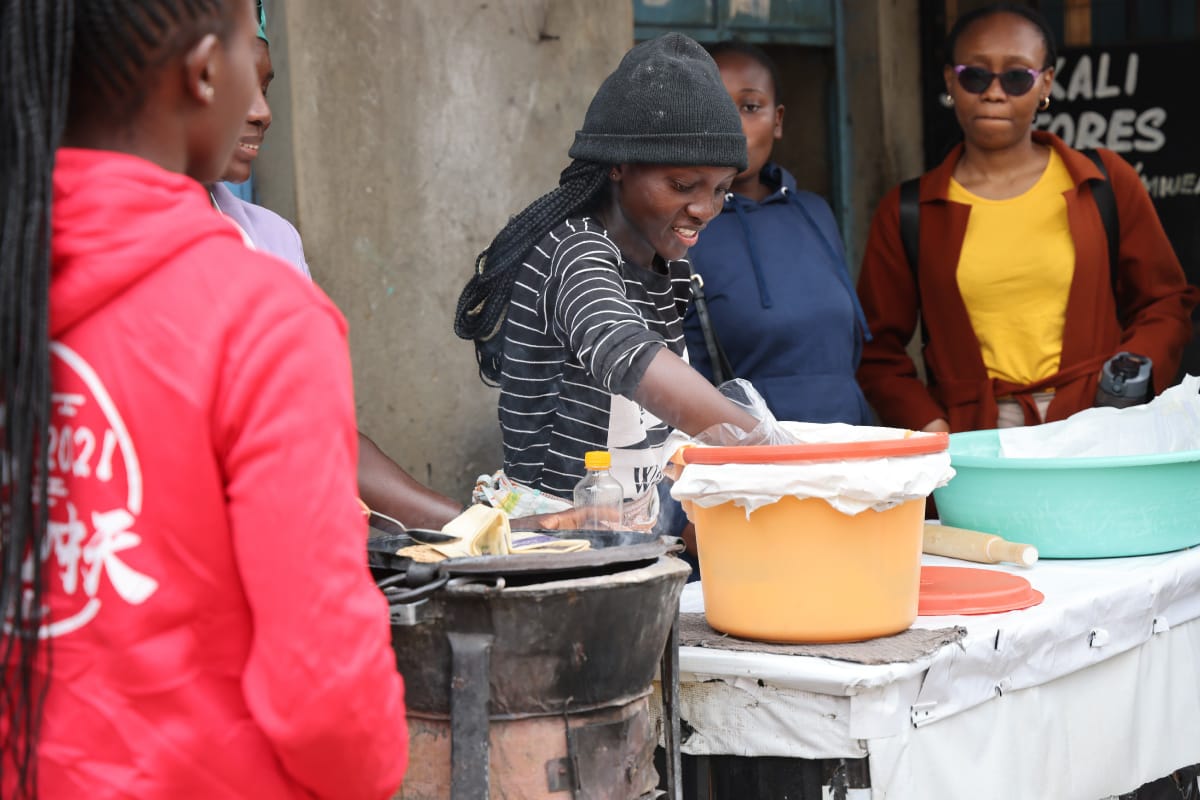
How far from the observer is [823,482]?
2061 millimetres

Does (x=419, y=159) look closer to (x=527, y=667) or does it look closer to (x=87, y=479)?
(x=527, y=667)

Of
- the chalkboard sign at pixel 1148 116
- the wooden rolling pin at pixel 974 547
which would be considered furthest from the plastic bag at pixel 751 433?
the chalkboard sign at pixel 1148 116

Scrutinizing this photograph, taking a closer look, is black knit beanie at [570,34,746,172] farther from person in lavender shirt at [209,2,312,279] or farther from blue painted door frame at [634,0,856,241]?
blue painted door frame at [634,0,856,241]

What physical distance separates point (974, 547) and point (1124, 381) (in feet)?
3.44

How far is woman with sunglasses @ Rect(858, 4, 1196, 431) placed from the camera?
385 centimetres

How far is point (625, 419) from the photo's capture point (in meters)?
2.65

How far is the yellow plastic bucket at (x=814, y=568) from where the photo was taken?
2.13m

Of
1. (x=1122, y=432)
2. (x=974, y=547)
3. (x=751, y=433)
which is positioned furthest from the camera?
(x=1122, y=432)

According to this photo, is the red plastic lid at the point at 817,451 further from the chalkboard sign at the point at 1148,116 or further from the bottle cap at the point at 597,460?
the chalkboard sign at the point at 1148,116

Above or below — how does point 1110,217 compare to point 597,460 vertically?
above

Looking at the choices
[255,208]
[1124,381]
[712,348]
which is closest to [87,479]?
[255,208]

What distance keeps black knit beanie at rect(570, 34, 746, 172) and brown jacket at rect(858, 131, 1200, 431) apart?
5.17 feet

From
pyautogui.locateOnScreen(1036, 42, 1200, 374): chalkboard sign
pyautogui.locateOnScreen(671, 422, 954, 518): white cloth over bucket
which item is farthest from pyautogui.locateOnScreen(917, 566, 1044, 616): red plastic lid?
pyautogui.locateOnScreen(1036, 42, 1200, 374): chalkboard sign

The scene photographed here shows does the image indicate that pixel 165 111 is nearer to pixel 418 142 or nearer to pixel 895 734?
pixel 895 734
